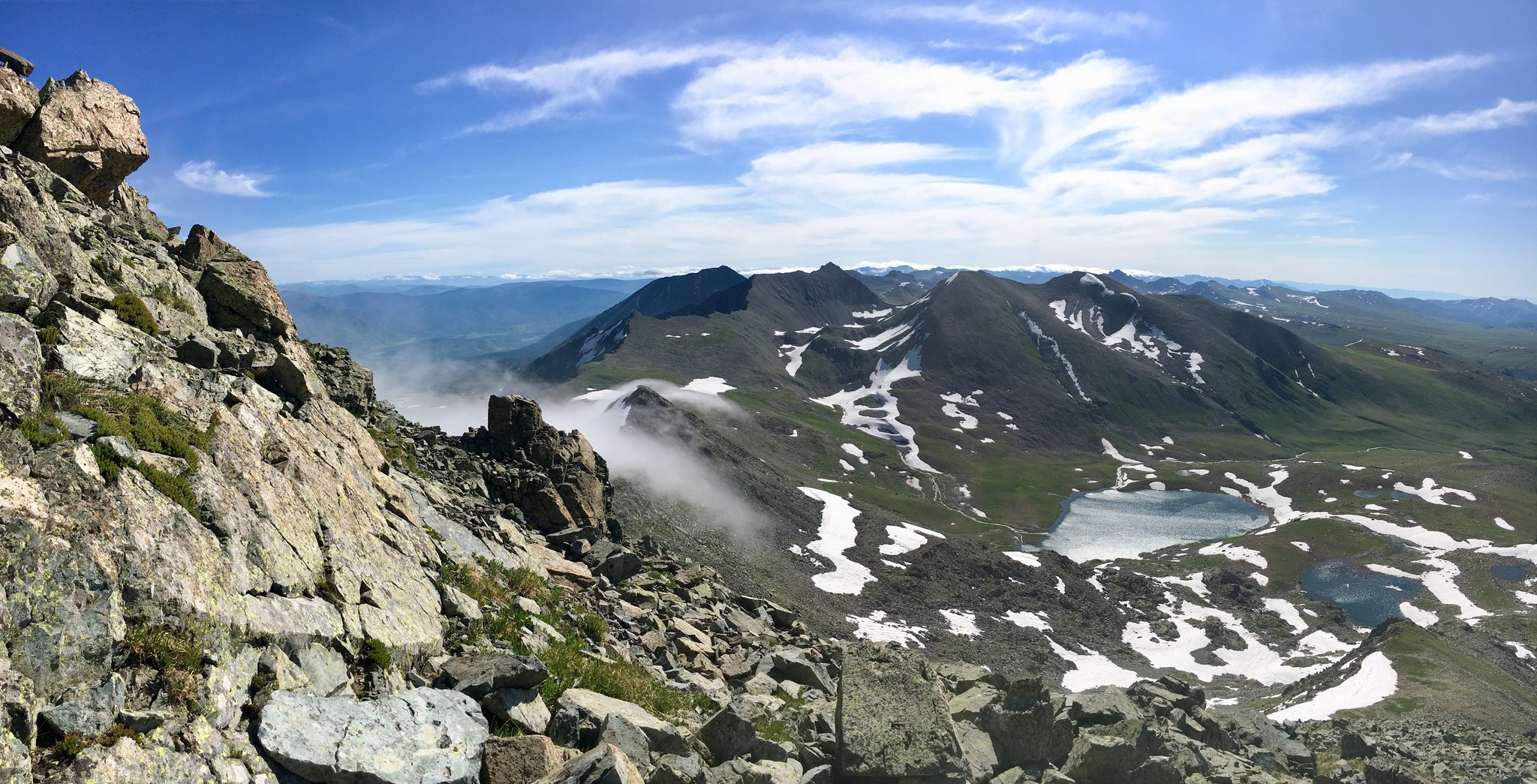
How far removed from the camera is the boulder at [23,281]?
13.7 meters

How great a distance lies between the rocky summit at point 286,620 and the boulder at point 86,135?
11cm

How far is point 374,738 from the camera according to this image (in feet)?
36.0

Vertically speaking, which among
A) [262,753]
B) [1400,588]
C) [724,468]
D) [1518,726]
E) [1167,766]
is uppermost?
[262,753]

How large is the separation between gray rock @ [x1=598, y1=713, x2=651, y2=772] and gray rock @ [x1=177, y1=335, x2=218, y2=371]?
46.8ft

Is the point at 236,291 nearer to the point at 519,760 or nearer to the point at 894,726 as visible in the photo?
the point at 519,760

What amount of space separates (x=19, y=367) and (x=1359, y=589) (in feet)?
525

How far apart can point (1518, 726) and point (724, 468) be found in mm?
94925

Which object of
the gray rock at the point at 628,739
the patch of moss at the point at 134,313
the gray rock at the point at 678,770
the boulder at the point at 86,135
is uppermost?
the boulder at the point at 86,135

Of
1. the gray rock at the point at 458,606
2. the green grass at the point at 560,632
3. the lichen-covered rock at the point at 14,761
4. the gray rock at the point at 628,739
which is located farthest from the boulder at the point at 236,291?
the gray rock at the point at 628,739

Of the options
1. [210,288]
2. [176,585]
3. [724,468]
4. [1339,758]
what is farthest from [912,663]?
[724,468]

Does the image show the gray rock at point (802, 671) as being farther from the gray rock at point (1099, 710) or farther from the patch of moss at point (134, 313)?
the patch of moss at point (134, 313)

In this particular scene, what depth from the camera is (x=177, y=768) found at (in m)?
8.78

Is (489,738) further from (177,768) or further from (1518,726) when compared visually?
(1518,726)

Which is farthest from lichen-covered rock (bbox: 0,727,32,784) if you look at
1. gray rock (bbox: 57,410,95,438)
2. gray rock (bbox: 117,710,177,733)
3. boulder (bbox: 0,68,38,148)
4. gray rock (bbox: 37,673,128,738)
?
boulder (bbox: 0,68,38,148)
